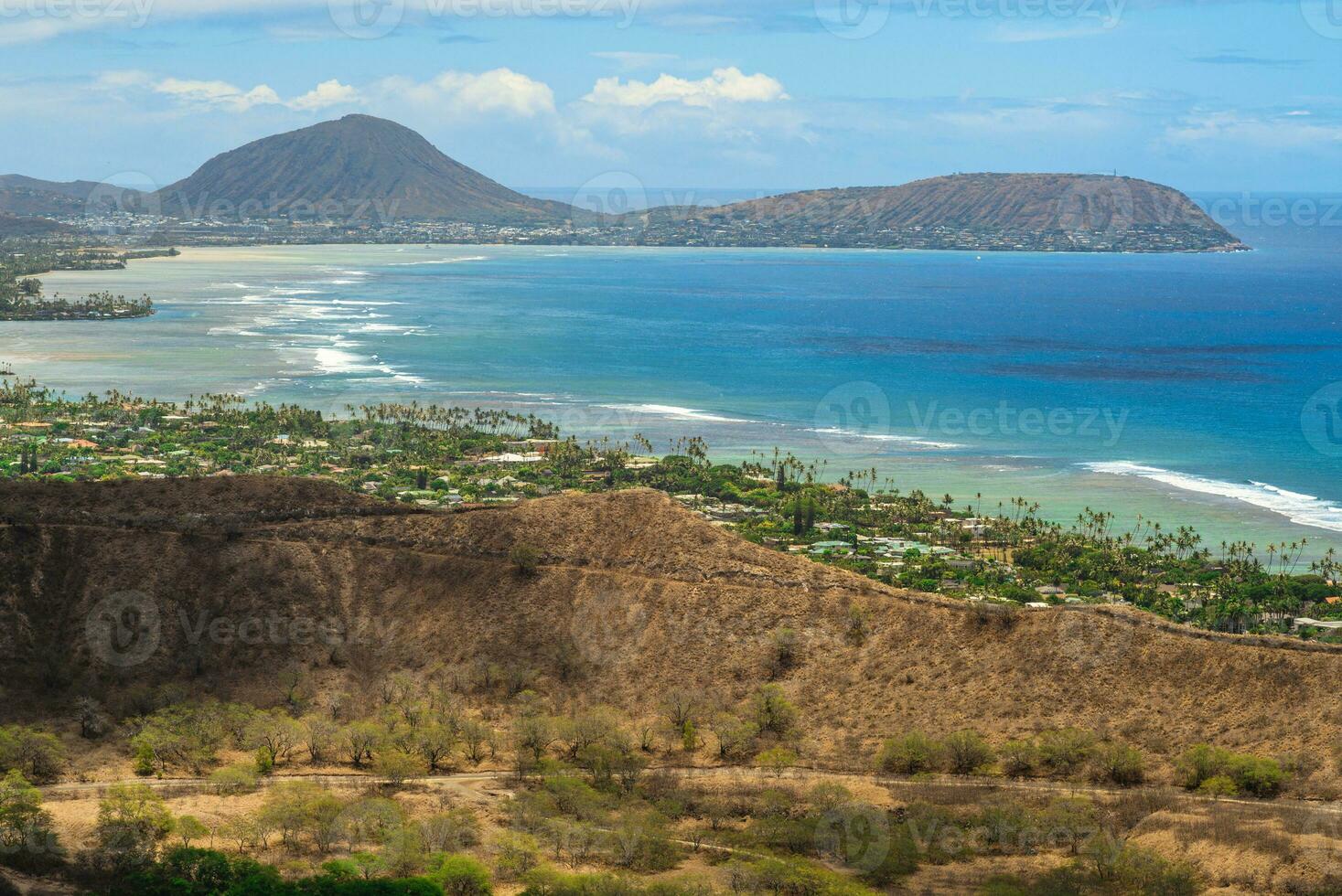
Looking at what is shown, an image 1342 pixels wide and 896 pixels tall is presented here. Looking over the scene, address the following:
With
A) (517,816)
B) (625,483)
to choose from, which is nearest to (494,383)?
(625,483)

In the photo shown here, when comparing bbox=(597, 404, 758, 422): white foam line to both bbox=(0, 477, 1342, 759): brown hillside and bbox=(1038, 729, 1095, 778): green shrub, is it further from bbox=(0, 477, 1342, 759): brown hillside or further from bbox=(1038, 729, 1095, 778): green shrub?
bbox=(1038, 729, 1095, 778): green shrub

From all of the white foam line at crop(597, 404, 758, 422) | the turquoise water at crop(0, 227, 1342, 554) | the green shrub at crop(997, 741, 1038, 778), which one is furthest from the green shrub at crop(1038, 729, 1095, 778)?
the white foam line at crop(597, 404, 758, 422)

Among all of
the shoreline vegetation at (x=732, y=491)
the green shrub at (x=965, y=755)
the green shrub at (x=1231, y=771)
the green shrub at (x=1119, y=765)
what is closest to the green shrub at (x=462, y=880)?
the green shrub at (x=965, y=755)

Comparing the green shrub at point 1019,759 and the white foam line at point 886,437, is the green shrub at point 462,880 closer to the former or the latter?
the green shrub at point 1019,759

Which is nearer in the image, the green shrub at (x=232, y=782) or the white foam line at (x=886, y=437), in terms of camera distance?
the green shrub at (x=232, y=782)

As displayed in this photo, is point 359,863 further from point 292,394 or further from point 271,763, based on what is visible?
point 292,394

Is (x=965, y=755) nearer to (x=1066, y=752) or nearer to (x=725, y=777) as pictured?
(x=1066, y=752)

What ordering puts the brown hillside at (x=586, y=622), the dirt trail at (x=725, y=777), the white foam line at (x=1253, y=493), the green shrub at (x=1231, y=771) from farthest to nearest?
1. the white foam line at (x=1253, y=493)
2. the brown hillside at (x=586, y=622)
3. the dirt trail at (x=725, y=777)
4. the green shrub at (x=1231, y=771)
